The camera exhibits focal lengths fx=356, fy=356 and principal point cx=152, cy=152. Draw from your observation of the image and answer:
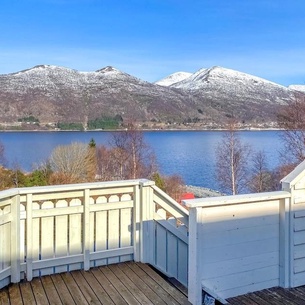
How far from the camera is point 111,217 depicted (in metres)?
3.90

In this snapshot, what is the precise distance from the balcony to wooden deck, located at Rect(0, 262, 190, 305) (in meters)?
0.10

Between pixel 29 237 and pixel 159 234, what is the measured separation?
1375mm

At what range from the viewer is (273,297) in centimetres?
324

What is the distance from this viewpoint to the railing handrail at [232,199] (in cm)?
300

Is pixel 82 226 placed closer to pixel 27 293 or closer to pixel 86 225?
pixel 86 225

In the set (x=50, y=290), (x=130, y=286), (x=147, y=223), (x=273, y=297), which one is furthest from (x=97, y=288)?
(x=273, y=297)

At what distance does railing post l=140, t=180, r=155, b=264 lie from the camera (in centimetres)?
396

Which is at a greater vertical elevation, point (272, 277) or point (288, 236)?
point (288, 236)

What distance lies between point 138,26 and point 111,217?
5951 cm

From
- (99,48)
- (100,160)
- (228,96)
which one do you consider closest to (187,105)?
(228,96)

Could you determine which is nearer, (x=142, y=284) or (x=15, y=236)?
(x=15, y=236)

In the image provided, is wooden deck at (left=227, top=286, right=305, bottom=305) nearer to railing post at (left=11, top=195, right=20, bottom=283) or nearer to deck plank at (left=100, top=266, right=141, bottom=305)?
deck plank at (left=100, top=266, right=141, bottom=305)

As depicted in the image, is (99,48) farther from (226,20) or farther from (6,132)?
(226,20)

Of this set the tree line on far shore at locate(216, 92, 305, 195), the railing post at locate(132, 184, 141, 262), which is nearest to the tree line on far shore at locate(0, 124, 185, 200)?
the tree line on far shore at locate(216, 92, 305, 195)
